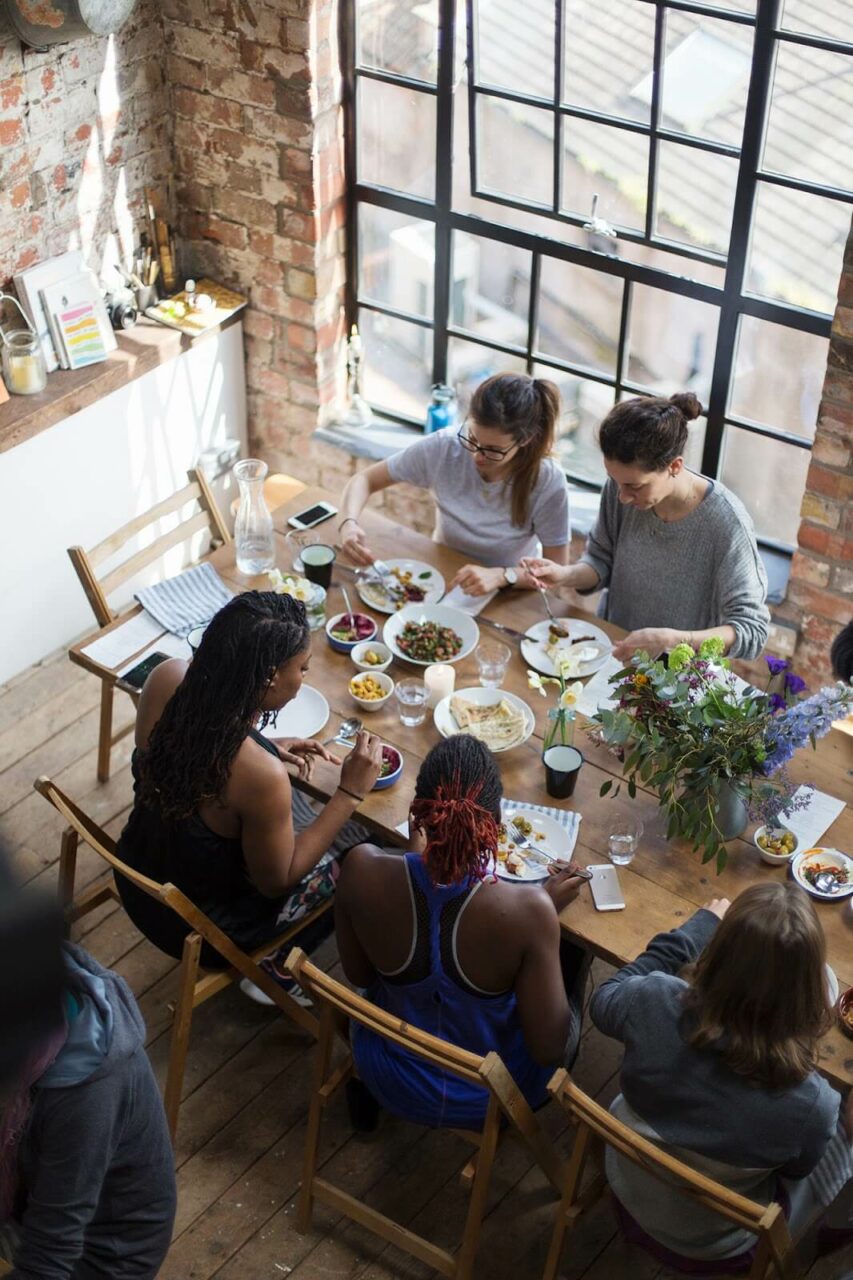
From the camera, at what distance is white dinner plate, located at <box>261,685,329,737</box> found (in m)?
3.16

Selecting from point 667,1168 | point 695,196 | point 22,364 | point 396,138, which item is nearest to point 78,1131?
point 667,1168

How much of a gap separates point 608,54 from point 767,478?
1.35 meters

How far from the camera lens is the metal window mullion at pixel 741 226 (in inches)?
143

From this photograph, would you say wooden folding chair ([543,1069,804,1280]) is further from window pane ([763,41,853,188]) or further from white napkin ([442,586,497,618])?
window pane ([763,41,853,188])

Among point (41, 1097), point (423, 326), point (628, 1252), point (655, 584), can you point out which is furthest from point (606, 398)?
point (41, 1097)

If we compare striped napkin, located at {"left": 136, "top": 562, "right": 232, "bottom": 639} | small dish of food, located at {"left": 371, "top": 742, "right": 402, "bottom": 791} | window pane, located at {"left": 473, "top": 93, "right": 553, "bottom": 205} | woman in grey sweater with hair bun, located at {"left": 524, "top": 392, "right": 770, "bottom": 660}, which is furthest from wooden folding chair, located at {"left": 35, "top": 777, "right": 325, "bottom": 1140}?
window pane, located at {"left": 473, "top": 93, "right": 553, "bottom": 205}

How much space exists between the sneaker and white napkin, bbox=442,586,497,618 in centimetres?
104

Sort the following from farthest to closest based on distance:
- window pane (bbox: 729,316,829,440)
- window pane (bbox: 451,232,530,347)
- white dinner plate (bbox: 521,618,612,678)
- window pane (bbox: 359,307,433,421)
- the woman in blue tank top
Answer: window pane (bbox: 359,307,433,421)
window pane (bbox: 451,232,530,347)
window pane (bbox: 729,316,829,440)
white dinner plate (bbox: 521,618,612,678)
the woman in blue tank top

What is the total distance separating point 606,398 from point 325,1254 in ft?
9.03

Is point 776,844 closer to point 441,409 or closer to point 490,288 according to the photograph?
point 441,409

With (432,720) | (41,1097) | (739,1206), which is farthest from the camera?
(432,720)

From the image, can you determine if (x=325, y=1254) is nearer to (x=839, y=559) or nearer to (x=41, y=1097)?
(x=41, y=1097)

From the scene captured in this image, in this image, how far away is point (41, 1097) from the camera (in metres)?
1.88

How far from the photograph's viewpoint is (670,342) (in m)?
4.23
